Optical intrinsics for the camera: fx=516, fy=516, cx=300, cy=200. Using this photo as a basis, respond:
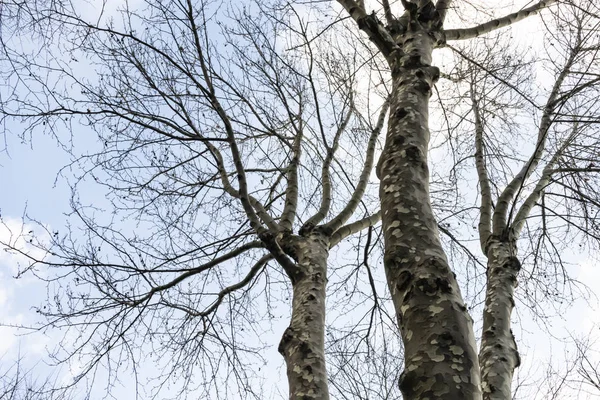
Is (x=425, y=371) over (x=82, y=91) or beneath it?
beneath

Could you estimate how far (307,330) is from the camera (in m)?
3.13

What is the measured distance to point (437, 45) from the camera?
3410 mm

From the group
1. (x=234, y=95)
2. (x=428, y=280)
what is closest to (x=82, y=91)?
(x=234, y=95)

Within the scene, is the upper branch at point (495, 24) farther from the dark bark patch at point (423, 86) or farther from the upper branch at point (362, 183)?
the upper branch at point (362, 183)

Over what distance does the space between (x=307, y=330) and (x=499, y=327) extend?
1.26 m

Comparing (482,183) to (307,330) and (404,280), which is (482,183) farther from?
(404,280)

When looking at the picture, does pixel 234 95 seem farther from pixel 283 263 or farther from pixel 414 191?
pixel 414 191

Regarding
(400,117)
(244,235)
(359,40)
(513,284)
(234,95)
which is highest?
(359,40)

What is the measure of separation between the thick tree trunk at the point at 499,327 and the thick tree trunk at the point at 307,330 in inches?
38.3

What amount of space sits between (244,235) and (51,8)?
104 inches

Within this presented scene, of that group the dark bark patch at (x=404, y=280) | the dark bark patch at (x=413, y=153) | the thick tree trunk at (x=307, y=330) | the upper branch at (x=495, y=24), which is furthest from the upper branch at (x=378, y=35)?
the dark bark patch at (x=404, y=280)

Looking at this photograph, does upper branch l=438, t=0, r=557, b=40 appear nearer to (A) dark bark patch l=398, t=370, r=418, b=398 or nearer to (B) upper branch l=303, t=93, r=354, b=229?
(B) upper branch l=303, t=93, r=354, b=229

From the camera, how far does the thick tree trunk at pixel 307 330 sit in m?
2.84

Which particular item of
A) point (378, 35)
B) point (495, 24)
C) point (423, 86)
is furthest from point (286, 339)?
point (495, 24)
